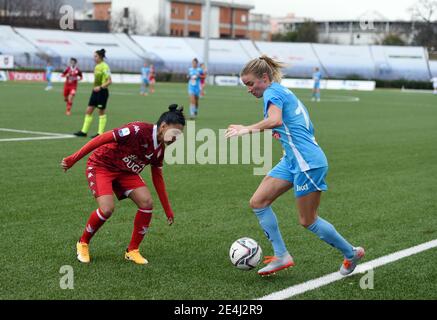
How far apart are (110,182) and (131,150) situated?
361 millimetres

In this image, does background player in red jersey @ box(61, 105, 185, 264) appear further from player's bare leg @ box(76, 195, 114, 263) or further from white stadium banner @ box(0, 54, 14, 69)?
white stadium banner @ box(0, 54, 14, 69)

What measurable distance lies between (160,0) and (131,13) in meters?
9.17

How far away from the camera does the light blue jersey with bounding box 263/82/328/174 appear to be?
5.73 meters

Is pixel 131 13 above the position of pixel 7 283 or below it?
above

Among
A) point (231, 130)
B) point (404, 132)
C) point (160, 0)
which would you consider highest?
point (160, 0)

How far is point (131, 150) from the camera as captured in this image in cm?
632

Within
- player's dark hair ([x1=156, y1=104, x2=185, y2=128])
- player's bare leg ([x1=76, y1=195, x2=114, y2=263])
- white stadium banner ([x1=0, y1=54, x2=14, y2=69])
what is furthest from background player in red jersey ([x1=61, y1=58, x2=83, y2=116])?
white stadium banner ([x1=0, y1=54, x2=14, y2=69])

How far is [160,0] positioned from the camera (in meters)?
117

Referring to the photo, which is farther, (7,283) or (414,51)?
(414,51)

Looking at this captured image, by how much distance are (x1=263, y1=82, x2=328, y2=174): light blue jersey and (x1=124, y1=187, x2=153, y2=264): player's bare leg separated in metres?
1.44

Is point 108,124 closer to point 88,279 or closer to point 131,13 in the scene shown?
point 88,279

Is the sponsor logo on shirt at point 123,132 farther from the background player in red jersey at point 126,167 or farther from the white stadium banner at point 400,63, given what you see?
the white stadium banner at point 400,63
